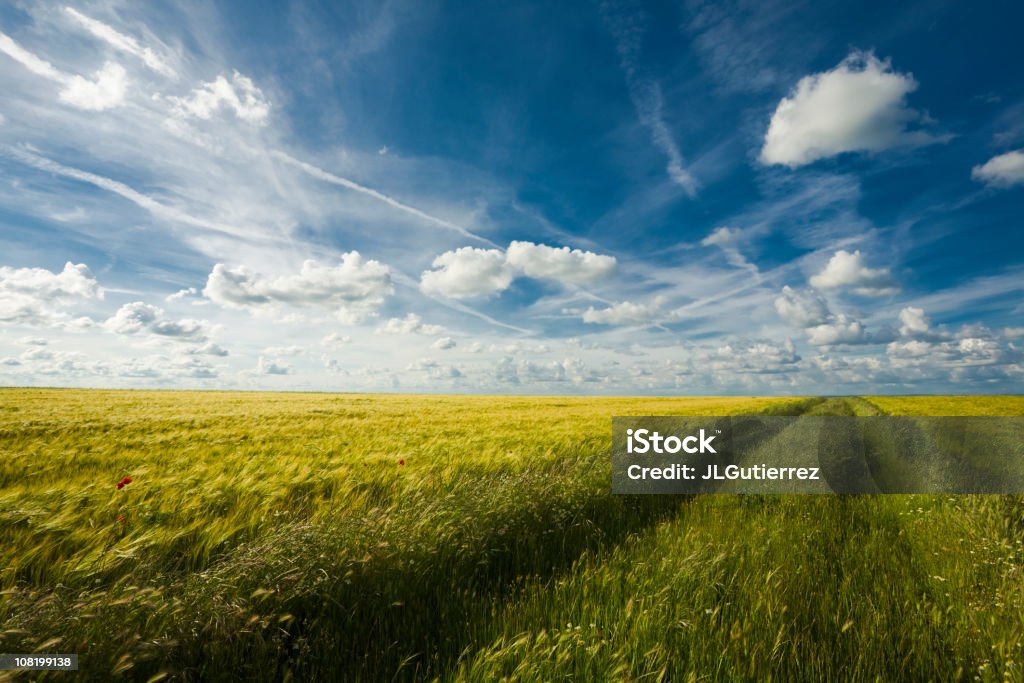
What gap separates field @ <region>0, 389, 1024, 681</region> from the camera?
9.95 ft

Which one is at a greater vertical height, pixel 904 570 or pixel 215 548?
pixel 215 548

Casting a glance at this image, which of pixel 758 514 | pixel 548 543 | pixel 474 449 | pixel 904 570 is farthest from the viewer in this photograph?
pixel 474 449

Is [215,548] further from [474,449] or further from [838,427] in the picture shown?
[838,427]

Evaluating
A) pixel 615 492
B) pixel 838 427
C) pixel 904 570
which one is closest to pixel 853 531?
pixel 904 570

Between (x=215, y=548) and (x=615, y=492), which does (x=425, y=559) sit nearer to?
(x=215, y=548)

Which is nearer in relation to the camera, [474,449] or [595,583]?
[595,583]

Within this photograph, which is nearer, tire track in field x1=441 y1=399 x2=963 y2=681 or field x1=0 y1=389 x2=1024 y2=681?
field x1=0 y1=389 x2=1024 y2=681

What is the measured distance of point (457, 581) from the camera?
14.4ft

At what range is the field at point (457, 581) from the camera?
3.03m

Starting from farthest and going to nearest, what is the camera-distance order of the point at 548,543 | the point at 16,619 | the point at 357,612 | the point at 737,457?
the point at 737,457 → the point at 548,543 → the point at 357,612 → the point at 16,619

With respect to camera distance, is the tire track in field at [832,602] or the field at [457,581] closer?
the field at [457,581]

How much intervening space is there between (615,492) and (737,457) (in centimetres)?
703

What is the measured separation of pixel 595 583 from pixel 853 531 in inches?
189

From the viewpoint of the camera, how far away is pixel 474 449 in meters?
9.16
